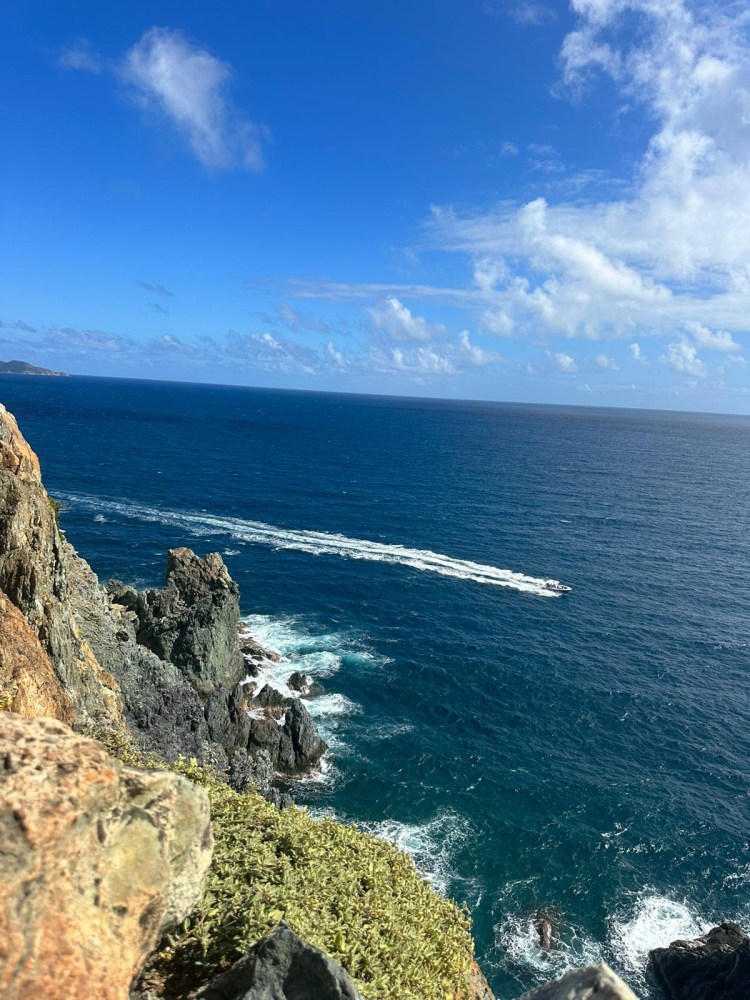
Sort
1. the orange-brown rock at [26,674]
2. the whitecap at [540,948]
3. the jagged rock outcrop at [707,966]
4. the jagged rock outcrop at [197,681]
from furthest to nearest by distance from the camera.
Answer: the jagged rock outcrop at [197,681] → the whitecap at [540,948] → the jagged rock outcrop at [707,966] → the orange-brown rock at [26,674]

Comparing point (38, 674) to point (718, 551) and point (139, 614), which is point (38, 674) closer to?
point (139, 614)

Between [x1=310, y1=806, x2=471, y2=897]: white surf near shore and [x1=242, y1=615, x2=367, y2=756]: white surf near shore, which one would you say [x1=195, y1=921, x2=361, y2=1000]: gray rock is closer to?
[x1=310, y1=806, x2=471, y2=897]: white surf near shore

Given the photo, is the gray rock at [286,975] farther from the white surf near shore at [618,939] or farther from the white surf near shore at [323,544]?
the white surf near shore at [323,544]

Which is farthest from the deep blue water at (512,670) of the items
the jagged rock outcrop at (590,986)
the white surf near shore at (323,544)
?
the jagged rock outcrop at (590,986)

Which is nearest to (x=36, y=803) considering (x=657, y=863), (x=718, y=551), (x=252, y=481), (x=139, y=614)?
(x=657, y=863)

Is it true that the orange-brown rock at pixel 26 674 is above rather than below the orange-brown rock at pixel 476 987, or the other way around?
above

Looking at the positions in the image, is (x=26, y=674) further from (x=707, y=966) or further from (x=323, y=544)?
(x=323, y=544)
